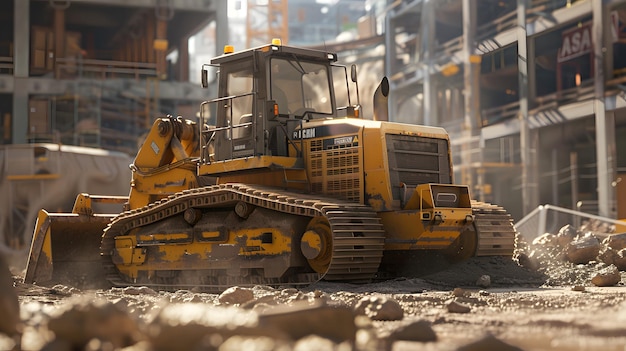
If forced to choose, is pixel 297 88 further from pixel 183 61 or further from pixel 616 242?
pixel 183 61

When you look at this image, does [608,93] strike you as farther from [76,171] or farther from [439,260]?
[439,260]

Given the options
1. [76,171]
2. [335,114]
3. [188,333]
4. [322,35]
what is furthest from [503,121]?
[322,35]

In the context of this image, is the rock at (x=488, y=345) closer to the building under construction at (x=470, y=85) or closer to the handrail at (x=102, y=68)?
the building under construction at (x=470, y=85)

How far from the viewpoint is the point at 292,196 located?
456 inches

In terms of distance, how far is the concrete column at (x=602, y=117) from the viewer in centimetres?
3253

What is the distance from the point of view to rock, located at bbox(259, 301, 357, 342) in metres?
5.33

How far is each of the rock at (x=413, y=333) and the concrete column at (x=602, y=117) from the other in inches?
1116

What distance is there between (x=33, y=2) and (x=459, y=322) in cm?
3779

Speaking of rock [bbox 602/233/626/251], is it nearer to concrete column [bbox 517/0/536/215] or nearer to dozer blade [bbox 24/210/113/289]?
dozer blade [bbox 24/210/113/289]

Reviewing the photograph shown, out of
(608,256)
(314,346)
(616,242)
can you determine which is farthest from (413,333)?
(616,242)

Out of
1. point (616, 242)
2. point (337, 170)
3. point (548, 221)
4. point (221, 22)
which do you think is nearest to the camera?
point (337, 170)

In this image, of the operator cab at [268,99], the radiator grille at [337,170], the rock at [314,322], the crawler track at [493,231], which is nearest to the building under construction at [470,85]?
the crawler track at [493,231]

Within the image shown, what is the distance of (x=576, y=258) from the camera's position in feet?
45.3

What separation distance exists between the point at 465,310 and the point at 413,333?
214 cm
